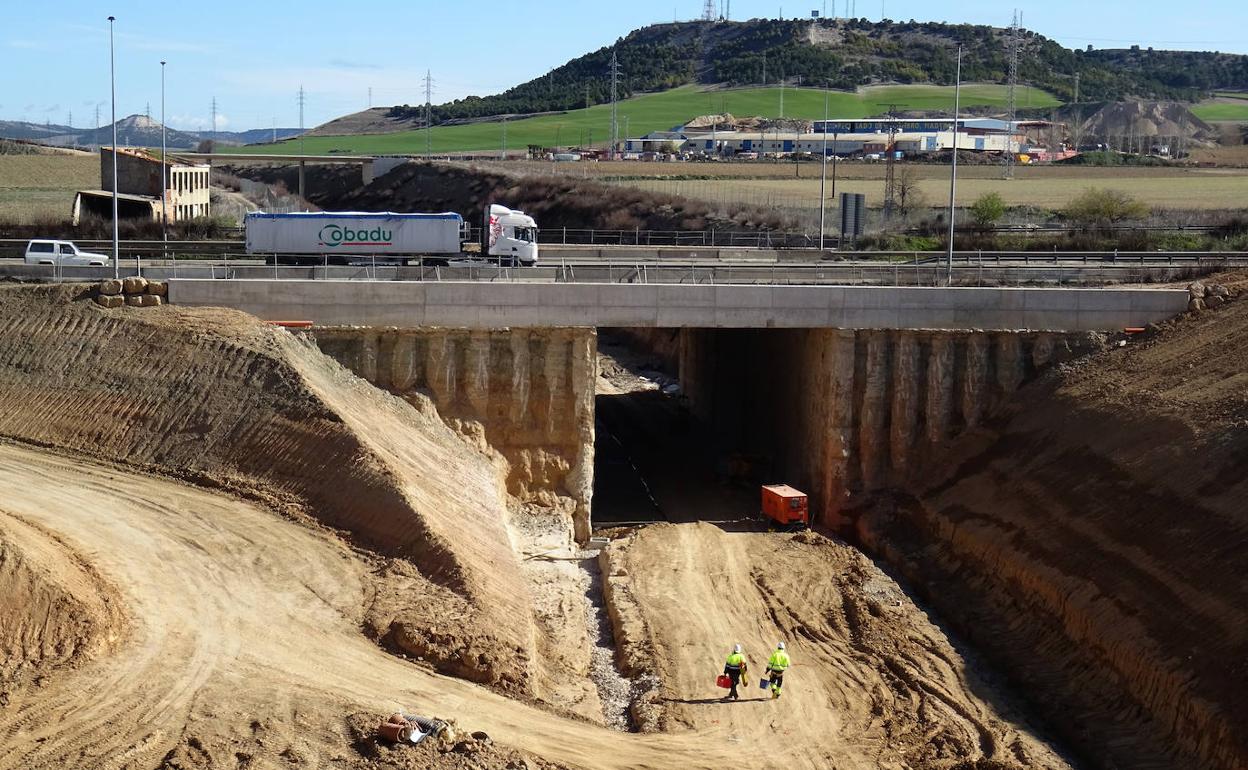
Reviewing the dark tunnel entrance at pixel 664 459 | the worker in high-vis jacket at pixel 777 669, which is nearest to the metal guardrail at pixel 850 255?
the dark tunnel entrance at pixel 664 459

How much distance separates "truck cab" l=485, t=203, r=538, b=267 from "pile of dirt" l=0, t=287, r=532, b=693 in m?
13.9

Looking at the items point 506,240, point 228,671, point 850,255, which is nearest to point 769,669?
point 228,671

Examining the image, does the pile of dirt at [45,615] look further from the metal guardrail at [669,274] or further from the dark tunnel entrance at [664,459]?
the dark tunnel entrance at [664,459]

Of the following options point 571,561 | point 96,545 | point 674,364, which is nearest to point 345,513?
point 96,545

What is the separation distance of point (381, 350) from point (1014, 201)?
193 feet

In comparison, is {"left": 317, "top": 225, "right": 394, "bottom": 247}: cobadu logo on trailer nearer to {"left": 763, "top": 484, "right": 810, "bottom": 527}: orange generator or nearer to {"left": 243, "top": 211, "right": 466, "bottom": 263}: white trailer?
{"left": 243, "top": 211, "right": 466, "bottom": 263}: white trailer

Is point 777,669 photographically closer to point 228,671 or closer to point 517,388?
point 228,671

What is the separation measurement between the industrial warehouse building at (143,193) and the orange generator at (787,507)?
40398 millimetres

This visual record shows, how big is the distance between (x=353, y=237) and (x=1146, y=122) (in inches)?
5934

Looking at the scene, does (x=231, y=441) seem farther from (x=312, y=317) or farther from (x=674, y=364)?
(x=674, y=364)

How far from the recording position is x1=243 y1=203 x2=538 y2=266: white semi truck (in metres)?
52.1

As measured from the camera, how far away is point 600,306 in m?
41.8

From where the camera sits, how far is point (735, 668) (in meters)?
30.1

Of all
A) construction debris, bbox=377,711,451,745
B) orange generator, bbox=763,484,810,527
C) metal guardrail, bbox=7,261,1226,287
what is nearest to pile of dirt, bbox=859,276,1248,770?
orange generator, bbox=763,484,810,527
